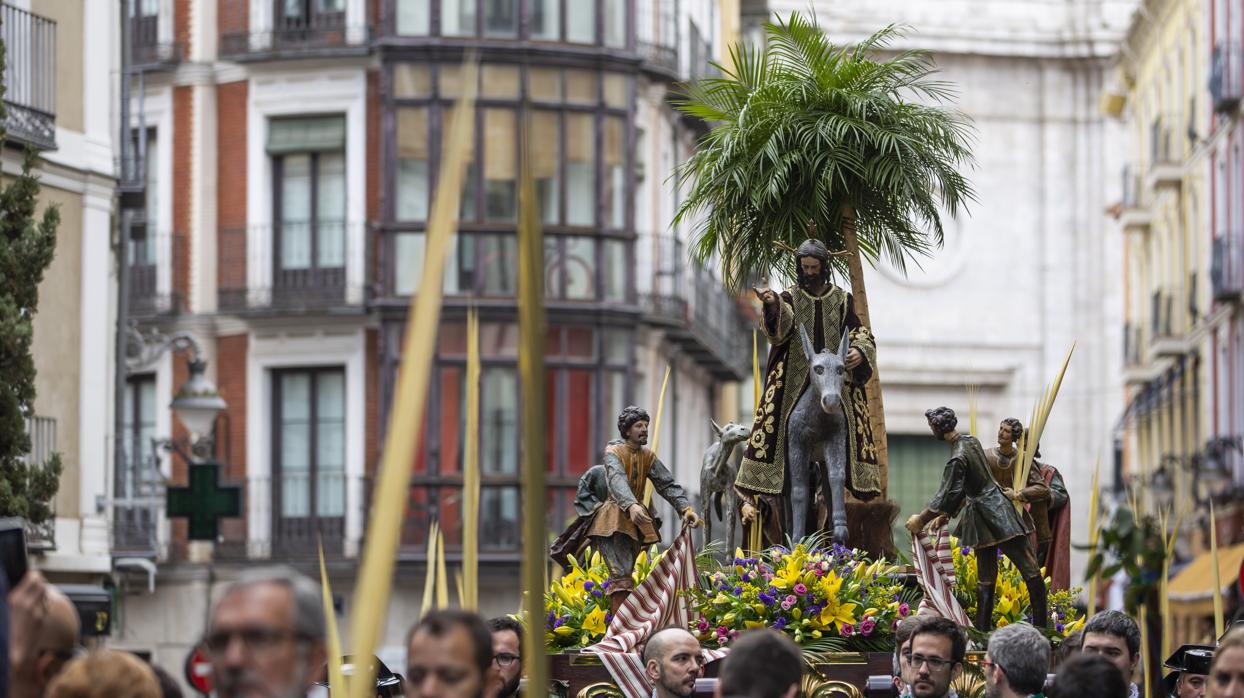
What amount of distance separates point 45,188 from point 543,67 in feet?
35.5

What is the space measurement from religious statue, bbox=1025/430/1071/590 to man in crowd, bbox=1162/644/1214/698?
395cm

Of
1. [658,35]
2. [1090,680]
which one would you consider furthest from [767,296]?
[658,35]

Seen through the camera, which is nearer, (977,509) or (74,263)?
(977,509)

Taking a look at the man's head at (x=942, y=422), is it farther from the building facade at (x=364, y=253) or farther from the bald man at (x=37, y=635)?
the building facade at (x=364, y=253)

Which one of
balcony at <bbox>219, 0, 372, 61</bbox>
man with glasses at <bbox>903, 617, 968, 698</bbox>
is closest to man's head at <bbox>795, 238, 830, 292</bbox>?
man with glasses at <bbox>903, 617, 968, 698</bbox>

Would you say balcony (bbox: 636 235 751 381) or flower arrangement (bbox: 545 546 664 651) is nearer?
flower arrangement (bbox: 545 546 664 651)

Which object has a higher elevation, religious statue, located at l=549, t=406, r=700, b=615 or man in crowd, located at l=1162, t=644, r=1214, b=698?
religious statue, located at l=549, t=406, r=700, b=615

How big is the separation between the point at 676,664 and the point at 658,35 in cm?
2988

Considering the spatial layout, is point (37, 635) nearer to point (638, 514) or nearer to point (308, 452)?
point (638, 514)

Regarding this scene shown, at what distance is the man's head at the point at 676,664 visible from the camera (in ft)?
34.7

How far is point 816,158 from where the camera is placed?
56.1 feet

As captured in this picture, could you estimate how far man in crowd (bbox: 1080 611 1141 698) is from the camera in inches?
436

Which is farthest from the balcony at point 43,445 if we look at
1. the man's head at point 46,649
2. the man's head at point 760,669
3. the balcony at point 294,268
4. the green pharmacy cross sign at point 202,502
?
the man's head at point 760,669

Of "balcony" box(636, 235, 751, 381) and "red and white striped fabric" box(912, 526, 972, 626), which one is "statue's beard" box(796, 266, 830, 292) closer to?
"red and white striped fabric" box(912, 526, 972, 626)
